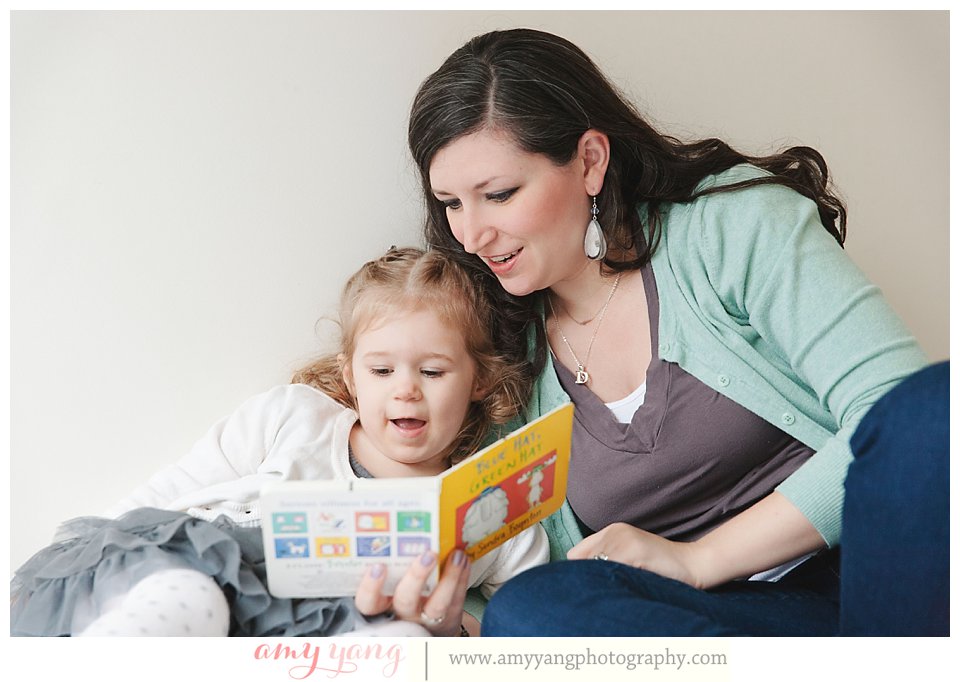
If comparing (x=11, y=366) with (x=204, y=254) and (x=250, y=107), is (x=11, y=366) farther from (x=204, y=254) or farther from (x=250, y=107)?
(x=250, y=107)

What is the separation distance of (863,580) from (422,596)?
60cm

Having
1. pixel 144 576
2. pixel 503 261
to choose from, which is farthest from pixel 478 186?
pixel 144 576

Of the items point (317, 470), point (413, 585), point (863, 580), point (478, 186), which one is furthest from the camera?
point (317, 470)

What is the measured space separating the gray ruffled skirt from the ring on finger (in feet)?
0.29

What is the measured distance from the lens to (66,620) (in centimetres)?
133

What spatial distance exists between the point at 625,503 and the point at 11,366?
3.62 feet

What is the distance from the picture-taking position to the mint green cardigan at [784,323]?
1.38 meters

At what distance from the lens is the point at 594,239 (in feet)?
5.37

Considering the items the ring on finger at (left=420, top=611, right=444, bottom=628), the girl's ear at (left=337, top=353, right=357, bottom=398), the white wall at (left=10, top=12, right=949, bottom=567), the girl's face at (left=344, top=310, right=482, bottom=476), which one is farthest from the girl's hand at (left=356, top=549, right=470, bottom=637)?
the white wall at (left=10, top=12, right=949, bottom=567)

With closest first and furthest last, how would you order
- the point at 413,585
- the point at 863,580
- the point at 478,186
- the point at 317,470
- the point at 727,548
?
1. the point at 863,580
2. the point at 413,585
3. the point at 727,548
4. the point at 478,186
5. the point at 317,470

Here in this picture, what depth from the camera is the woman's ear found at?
1613 millimetres

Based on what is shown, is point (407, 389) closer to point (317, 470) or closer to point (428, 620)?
point (317, 470)

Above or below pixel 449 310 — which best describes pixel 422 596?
below
